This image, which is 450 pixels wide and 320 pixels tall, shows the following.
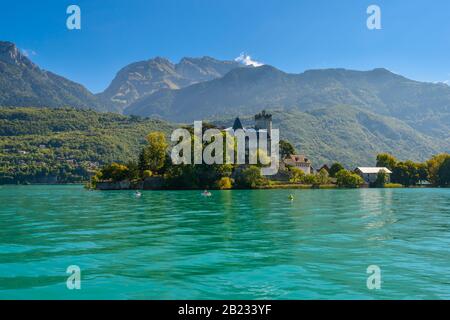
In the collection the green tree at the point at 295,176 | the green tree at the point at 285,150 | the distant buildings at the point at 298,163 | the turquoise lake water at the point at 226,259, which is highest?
the green tree at the point at 285,150

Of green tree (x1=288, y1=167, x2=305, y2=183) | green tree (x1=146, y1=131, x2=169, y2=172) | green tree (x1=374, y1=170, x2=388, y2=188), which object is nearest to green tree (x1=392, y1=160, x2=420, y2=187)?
green tree (x1=374, y1=170, x2=388, y2=188)

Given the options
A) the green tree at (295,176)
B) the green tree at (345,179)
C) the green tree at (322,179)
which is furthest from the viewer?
the green tree at (345,179)

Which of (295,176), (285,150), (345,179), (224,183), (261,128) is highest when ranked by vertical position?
(261,128)

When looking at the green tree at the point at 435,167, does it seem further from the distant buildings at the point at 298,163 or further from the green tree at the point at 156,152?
the green tree at the point at 156,152

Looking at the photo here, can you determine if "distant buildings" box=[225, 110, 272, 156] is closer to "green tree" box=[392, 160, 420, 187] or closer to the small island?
the small island

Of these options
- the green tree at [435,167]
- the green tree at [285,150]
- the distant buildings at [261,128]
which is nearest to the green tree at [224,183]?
the distant buildings at [261,128]

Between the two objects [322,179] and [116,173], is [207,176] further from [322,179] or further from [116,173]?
[322,179]

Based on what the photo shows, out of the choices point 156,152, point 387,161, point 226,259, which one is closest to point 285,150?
point 387,161

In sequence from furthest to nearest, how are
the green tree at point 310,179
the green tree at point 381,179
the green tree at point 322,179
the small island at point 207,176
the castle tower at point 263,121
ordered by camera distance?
the castle tower at point 263,121 → the green tree at point 381,179 → the green tree at point 322,179 → the green tree at point 310,179 → the small island at point 207,176

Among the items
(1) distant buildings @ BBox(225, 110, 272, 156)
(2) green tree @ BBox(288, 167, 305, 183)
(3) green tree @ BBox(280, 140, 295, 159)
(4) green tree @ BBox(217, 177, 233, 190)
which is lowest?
(4) green tree @ BBox(217, 177, 233, 190)

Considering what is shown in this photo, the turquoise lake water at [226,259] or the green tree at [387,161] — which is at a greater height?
the green tree at [387,161]

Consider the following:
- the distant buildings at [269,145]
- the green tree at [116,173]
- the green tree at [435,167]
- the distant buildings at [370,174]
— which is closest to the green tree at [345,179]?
the distant buildings at [370,174]

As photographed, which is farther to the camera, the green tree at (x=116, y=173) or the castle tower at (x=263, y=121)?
the castle tower at (x=263, y=121)
